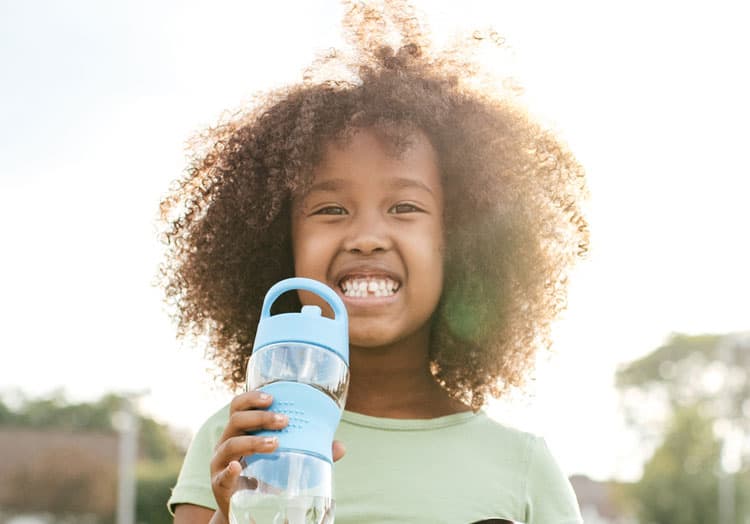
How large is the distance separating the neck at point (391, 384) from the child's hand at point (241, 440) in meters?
0.90

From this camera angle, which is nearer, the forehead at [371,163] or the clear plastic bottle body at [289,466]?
the clear plastic bottle body at [289,466]

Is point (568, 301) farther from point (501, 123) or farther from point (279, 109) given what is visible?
point (279, 109)

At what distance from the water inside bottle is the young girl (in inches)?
23.3

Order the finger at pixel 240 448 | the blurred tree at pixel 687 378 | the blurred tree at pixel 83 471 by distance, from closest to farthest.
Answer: the finger at pixel 240 448 → the blurred tree at pixel 83 471 → the blurred tree at pixel 687 378

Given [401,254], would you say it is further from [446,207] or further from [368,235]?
[446,207]

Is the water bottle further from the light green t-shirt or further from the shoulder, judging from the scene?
the shoulder

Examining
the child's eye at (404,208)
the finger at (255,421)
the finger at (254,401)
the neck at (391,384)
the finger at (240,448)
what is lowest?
the finger at (240,448)

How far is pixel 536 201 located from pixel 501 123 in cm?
28

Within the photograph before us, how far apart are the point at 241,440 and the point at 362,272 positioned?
90 cm

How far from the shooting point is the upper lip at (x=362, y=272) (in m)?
3.04

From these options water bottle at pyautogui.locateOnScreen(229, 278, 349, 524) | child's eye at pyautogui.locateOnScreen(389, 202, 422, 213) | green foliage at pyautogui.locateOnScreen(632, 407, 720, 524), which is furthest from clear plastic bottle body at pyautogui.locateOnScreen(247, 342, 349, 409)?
green foliage at pyautogui.locateOnScreen(632, 407, 720, 524)

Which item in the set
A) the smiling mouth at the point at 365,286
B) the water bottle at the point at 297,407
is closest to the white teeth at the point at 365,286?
the smiling mouth at the point at 365,286

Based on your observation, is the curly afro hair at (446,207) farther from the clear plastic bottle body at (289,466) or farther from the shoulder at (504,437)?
the clear plastic bottle body at (289,466)

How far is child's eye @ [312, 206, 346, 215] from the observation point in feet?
10.4
